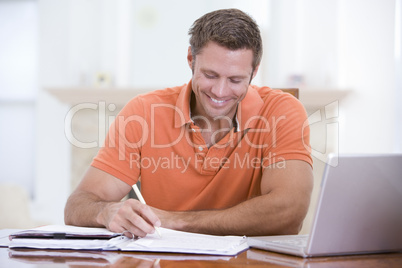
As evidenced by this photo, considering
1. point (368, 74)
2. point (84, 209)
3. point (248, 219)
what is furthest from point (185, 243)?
point (368, 74)

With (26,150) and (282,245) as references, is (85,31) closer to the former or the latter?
(26,150)

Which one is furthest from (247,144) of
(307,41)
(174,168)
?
(307,41)

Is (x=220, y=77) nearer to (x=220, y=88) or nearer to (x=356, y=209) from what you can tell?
(x=220, y=88)

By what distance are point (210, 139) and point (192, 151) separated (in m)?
0.09

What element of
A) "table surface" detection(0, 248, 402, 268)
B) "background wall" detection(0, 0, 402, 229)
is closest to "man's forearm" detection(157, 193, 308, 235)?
"table surface" detection(0, 248, 402, 268)

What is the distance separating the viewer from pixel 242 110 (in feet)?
5.77

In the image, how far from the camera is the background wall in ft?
11.9

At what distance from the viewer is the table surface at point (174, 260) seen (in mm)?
929

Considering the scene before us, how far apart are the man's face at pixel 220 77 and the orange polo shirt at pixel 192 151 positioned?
0.08 m

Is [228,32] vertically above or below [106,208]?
above

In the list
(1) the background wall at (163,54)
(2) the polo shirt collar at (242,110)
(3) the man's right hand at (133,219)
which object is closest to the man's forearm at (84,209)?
(3) the man's right hand at (133,219)

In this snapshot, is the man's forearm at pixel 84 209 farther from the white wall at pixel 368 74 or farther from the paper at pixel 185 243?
the white wall at pixel 368 74

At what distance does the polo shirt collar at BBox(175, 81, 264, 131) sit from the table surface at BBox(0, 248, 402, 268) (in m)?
0.77

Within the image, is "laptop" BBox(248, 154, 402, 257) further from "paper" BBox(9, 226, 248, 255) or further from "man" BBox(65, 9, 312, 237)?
"man" BBox(65, 9, 312, 237)
